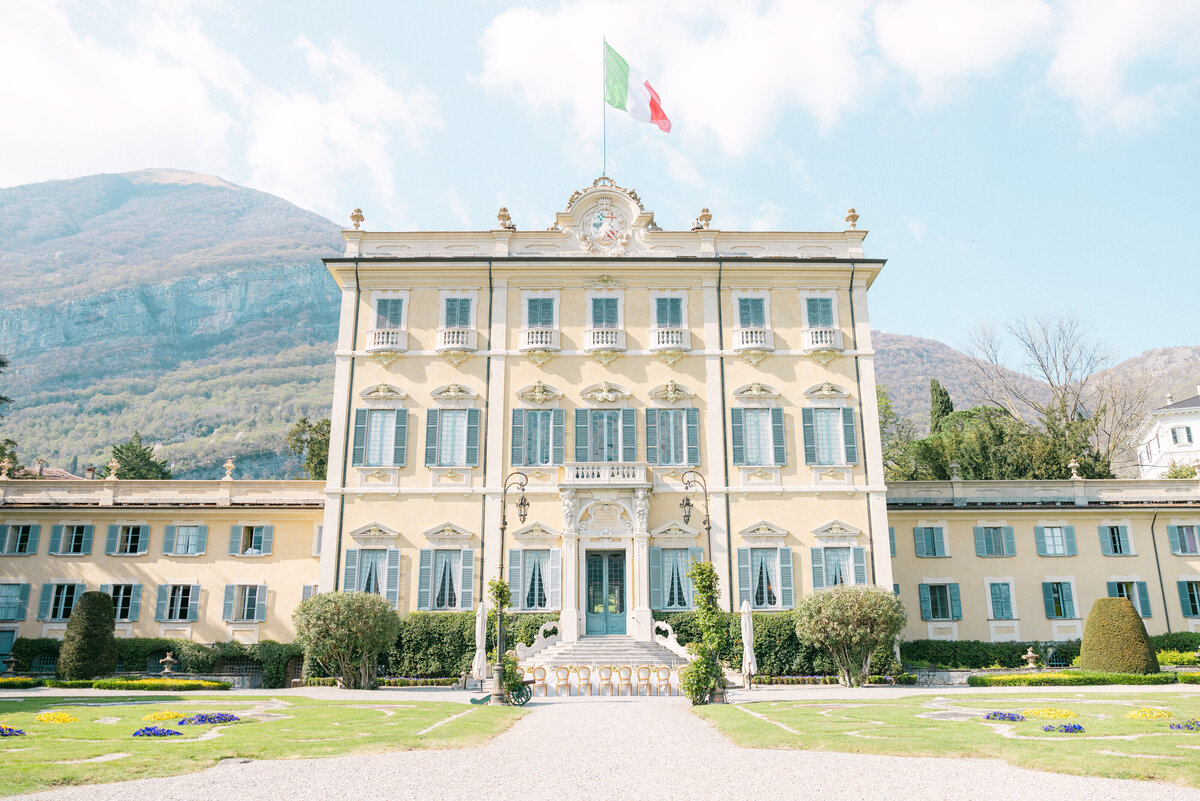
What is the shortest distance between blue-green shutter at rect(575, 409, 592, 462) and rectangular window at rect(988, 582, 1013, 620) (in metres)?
17.0

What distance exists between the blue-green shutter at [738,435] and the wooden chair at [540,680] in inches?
420

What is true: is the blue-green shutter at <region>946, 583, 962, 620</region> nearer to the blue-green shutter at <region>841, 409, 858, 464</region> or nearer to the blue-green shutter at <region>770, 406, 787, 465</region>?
the blue-green shutter at <region>841, 409, 858, 464</region>

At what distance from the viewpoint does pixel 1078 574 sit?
33219mm

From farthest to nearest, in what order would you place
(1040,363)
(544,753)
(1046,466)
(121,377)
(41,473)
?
(121,377) < (1040,363) < (41,473) < (1046,466) < (544,753)

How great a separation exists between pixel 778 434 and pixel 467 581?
12.6m

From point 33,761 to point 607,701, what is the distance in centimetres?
1366

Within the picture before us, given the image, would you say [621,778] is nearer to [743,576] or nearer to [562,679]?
[562,679]

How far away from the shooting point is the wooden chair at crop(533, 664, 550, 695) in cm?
2400

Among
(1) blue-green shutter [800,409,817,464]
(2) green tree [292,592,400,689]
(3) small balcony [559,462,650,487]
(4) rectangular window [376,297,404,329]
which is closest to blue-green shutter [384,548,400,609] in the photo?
(2) green tree [292,592,400,689]

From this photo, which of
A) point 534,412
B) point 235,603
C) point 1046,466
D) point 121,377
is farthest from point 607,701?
point 121,377

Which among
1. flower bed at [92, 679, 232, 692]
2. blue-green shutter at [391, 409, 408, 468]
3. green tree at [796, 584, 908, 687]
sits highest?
blue-green shutter at [391, 409, 408, 468]

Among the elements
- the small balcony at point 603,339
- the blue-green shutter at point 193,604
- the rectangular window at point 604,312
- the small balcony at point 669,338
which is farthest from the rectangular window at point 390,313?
the blue-green shutter at point 193,604

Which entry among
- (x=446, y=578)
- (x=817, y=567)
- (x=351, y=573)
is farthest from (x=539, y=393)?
(x=817, y=567)

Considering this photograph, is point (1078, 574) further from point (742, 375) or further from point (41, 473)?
point (41, 473)
